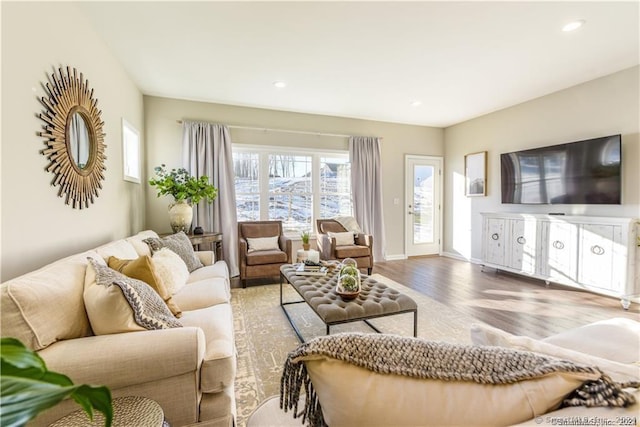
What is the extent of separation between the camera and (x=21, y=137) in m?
1.51

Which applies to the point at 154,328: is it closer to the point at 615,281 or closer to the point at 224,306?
the point at 224,306

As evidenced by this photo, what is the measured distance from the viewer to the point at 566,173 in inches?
142

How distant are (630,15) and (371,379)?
11.5 feet

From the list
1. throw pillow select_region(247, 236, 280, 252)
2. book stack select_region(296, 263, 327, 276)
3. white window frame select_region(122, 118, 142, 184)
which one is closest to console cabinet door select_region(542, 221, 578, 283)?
book stack select_region(296, 263, 327, 276)

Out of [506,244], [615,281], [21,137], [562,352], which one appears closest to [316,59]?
[21,137]

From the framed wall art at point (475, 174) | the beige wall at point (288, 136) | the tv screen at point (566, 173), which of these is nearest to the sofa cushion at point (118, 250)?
the beige wall at point (288, 136)

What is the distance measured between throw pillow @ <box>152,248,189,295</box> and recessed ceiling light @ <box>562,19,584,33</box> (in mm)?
3790

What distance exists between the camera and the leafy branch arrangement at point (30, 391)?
379 mm

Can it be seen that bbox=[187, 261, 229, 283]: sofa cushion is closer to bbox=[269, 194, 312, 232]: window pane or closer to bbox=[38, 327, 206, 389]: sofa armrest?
bbox=[38, 327, 206, 389]: sofa armrest

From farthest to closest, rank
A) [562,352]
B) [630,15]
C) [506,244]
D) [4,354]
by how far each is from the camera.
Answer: [506,244] → [630,15] → [562,352] → [4,354]

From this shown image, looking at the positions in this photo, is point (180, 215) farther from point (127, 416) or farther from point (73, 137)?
point (127, 416)

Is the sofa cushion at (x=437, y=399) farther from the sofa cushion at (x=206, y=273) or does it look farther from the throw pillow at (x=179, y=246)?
the throw pillow at (x=179, y=246)

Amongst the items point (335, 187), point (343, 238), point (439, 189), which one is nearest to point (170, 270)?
point (343, 238)

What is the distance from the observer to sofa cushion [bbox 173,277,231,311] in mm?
1925
